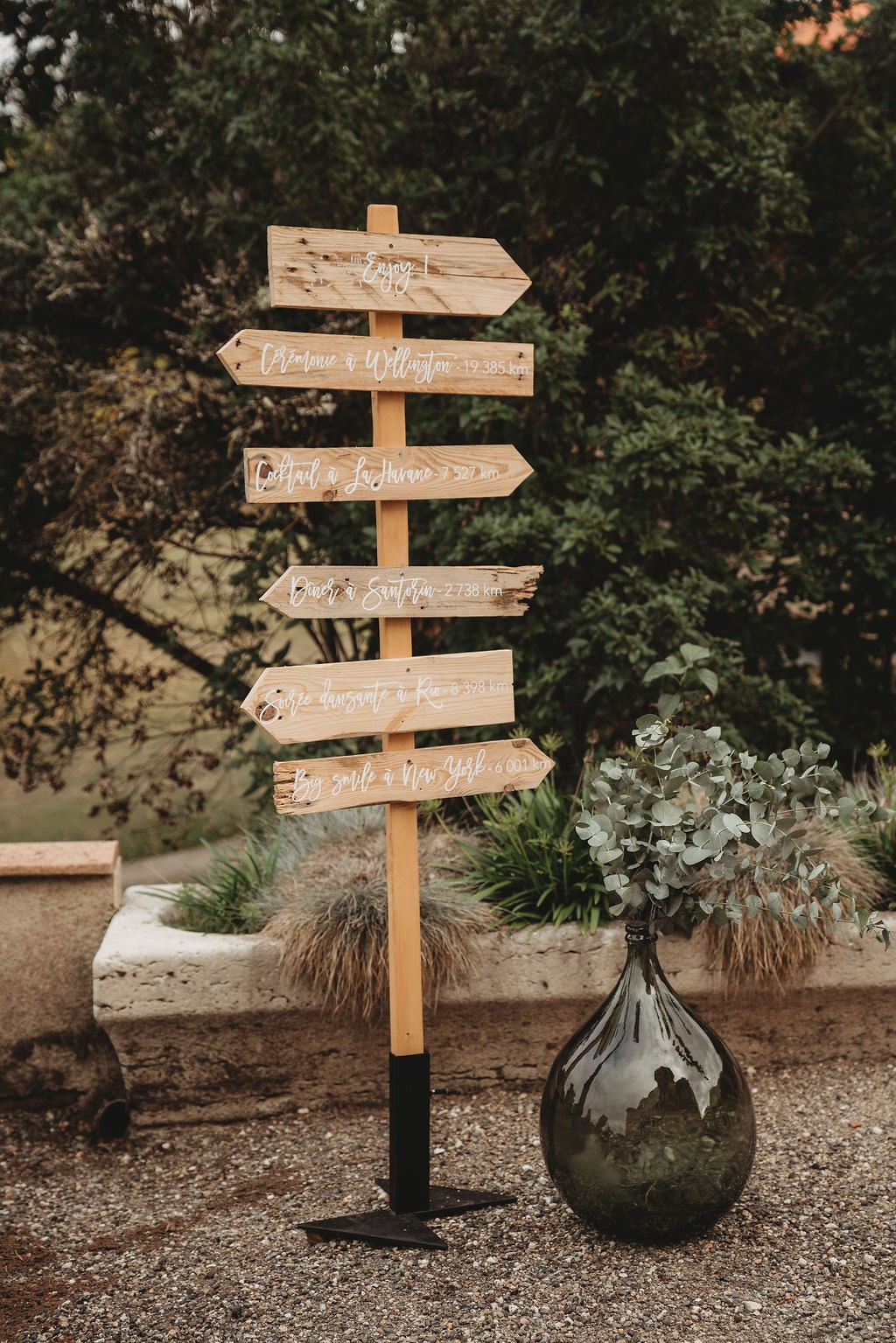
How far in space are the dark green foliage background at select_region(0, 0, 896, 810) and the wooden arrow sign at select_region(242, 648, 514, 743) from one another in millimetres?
1377

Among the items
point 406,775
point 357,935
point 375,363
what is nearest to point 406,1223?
point 357,935

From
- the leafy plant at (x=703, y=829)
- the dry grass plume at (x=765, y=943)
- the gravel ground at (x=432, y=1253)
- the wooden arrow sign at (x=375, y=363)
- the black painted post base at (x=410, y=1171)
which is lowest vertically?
the gravel ground at (x=432, y=1253)

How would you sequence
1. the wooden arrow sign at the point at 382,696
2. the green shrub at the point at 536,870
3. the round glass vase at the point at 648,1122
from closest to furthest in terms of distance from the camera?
the round glass vase at the point at 648,1122 < the wooden arrow sign at the point at 382,696 < the green shrub at the point at 536,870

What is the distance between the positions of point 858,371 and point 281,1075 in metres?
4.07

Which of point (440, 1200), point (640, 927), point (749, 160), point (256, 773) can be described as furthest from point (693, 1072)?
point (749, 160)

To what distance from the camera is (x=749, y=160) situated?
4590 mm

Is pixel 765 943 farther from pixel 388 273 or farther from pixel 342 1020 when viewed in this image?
pixel 388 273

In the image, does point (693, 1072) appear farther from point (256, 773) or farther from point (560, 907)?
point (256, 773)

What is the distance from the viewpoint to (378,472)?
2803mm

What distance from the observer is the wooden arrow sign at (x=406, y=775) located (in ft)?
8.81

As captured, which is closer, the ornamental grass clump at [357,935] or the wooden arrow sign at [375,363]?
the wooden arrow sign at [375,363]

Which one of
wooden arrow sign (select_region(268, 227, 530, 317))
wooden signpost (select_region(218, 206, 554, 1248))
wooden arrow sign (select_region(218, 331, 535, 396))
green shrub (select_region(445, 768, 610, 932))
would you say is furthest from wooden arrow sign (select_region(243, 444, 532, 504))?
green shrub (select_region(445, 768, 610, 932))

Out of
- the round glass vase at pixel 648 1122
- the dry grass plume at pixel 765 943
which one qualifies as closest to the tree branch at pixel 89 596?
the dry grass plume at pixel 765 943

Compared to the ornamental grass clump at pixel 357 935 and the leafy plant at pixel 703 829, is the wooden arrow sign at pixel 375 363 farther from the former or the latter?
the ornamental grass clump at pixel 357 935
